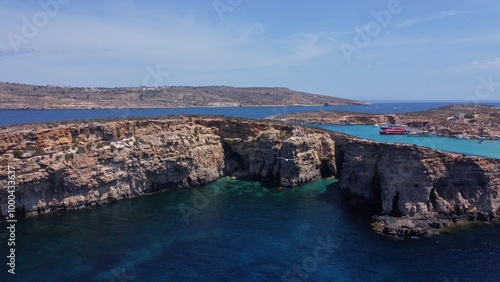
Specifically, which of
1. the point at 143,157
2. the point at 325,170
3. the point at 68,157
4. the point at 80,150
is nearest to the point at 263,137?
the point at 325,170

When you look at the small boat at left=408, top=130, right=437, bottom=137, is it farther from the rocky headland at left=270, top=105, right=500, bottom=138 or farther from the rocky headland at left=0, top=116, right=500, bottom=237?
the rocky headland at left=0, top=116, right=500, bottom=237

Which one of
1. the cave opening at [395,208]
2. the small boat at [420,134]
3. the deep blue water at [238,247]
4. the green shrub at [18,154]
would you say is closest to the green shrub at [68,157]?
the green shrub at [18,154]

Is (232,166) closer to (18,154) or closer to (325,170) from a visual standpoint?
(325,170)

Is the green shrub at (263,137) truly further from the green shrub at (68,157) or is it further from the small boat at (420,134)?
the green shrub at (68,157)

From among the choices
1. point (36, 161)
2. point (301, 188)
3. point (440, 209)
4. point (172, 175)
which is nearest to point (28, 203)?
point (36, 161)

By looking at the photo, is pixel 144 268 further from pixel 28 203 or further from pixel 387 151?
pixel 387 151

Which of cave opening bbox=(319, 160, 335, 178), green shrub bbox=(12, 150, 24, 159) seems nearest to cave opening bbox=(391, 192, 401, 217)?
cave opening bbox=(319, 160, 335, 178)

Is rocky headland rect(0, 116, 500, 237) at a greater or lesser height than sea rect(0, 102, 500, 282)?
greater
